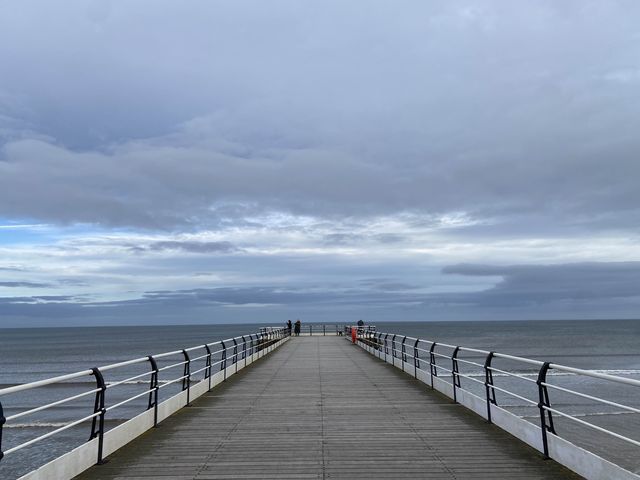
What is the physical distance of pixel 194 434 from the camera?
8648 millimetres

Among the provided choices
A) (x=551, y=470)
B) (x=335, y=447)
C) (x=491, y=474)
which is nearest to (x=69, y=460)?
(x=335, y=447)

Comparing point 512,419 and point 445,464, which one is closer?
point 445,464

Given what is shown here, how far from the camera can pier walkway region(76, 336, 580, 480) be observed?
21.3ft

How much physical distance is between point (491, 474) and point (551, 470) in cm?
70

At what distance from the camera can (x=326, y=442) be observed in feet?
26.2

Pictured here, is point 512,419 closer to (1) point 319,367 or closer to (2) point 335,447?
(2) point 335,447

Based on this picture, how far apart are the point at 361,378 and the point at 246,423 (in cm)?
741

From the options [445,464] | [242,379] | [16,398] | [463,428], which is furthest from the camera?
[16,398]

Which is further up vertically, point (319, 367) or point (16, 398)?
point (319, 367)

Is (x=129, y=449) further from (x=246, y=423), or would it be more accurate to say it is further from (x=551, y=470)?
(x=551, y=470)

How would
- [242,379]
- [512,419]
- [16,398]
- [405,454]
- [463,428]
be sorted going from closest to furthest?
[405,454]
[512,419]
[463,428]
[242,379]
[16,398]

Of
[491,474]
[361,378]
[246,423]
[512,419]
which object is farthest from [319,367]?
[491,474]

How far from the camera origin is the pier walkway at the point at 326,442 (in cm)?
648

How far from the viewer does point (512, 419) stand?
27.0 ft
